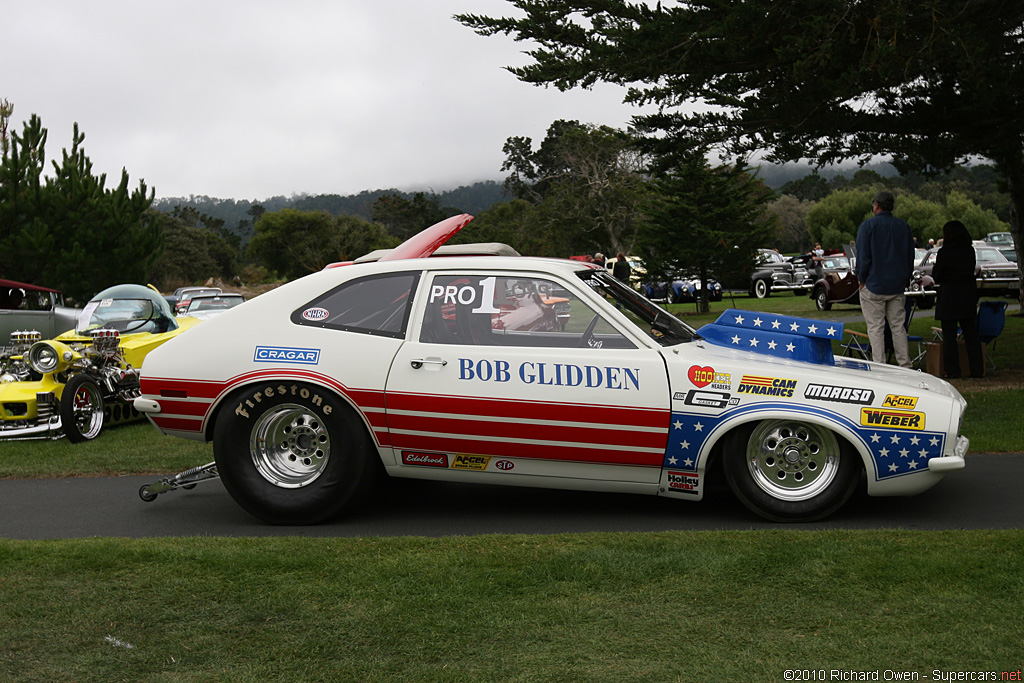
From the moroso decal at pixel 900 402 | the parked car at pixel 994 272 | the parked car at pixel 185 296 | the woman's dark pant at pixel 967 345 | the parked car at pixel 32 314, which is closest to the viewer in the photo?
the moroso decal at pixel 900 402

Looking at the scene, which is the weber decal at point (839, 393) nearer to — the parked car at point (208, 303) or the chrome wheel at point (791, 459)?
the chrome wheel at point (791, 459)

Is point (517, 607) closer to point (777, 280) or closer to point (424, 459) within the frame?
point (424, 459)

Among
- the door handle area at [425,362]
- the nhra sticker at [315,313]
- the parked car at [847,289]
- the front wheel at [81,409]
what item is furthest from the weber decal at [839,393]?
the parked car at [847,289]

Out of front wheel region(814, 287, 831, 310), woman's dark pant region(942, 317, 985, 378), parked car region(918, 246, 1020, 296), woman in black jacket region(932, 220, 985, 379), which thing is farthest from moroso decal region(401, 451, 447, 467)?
parked car region(918, 246, 1020, 296)

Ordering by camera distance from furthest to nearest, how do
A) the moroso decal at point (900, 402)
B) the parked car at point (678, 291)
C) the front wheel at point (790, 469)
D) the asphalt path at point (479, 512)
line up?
the parked car at point (678, 291)
the asphalt path at point (479, 512)
the front wheel at point (790, 469)
the moroso decal at point (900, 402)

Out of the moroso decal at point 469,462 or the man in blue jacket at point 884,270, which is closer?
the moroso decal at point 469,462

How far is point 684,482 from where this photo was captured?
5402mm

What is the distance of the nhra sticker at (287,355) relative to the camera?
5.63m

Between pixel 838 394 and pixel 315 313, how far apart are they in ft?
10.1

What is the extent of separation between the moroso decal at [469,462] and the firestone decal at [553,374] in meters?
0.47

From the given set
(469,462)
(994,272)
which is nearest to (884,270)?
(469,462)

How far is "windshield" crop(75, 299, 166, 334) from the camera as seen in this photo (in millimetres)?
10594

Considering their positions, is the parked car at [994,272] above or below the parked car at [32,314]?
above

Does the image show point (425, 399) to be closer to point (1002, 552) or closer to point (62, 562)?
point (62, 562)
